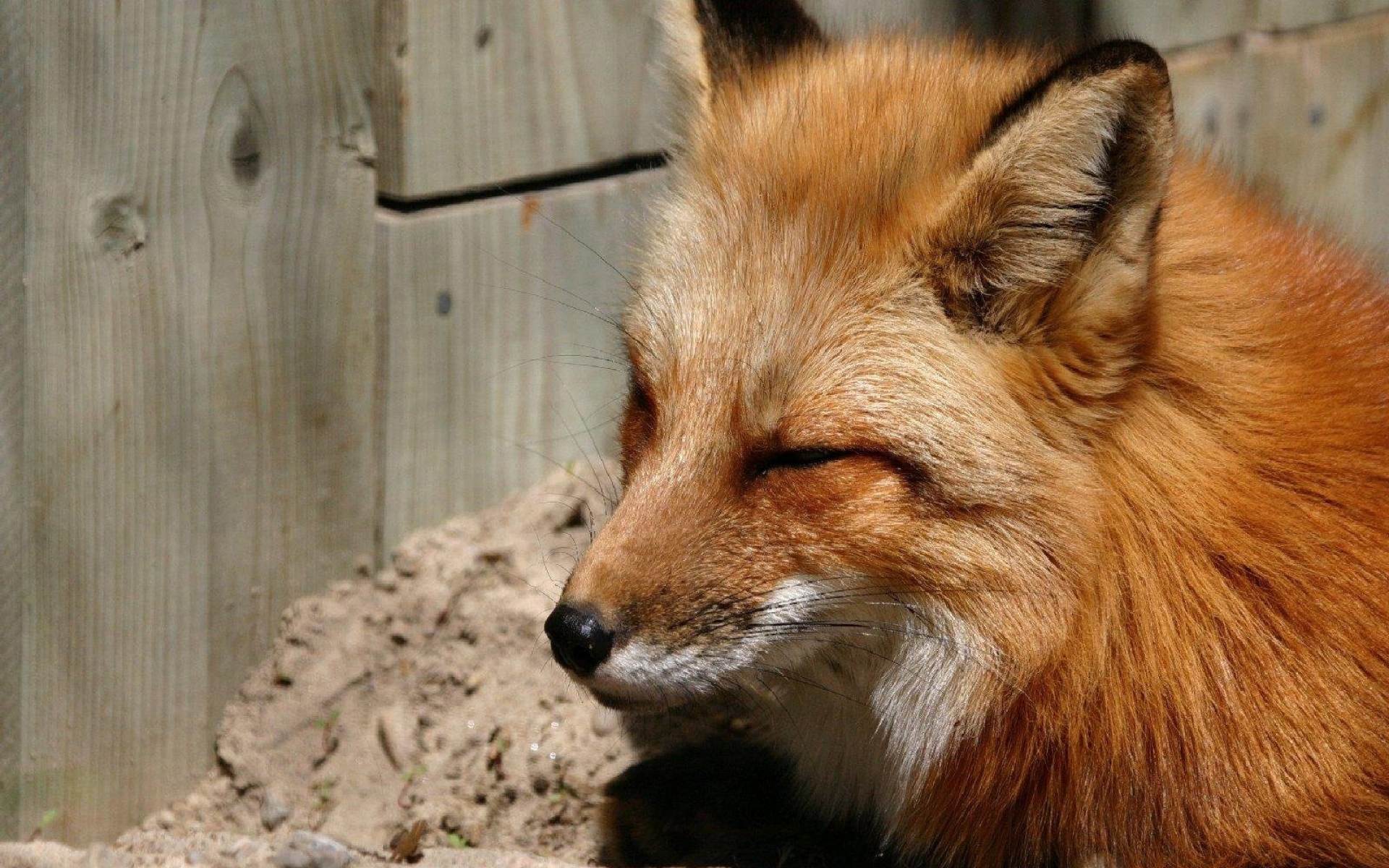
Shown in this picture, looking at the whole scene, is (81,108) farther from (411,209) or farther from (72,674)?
(72,674)

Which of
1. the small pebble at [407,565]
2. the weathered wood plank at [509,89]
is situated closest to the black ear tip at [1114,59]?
the weathered wood plank at [509,89]

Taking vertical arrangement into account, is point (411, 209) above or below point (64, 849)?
above

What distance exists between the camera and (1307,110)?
493 cm

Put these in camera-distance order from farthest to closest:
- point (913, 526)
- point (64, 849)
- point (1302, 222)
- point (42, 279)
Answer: point (1302, 222) → point (42, 279) → point (64, 849) → point (913, 526)

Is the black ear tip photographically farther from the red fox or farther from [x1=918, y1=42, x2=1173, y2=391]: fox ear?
the red fox

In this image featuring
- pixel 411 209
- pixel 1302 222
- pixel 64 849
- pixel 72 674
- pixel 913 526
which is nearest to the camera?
pixel 913 526

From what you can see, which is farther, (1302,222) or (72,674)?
(1302,222)

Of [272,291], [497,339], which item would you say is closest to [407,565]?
[497,339]

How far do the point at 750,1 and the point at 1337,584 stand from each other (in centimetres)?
207

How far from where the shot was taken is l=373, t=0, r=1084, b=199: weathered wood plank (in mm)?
3926

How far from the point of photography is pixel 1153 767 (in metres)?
2.65

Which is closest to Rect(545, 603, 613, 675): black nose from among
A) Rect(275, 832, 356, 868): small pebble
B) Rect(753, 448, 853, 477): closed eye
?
Rect(753, 448, 853, 477): closed eye

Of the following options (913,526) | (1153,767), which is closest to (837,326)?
(913,526)

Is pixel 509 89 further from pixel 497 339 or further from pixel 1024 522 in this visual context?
pixel 1024 522
